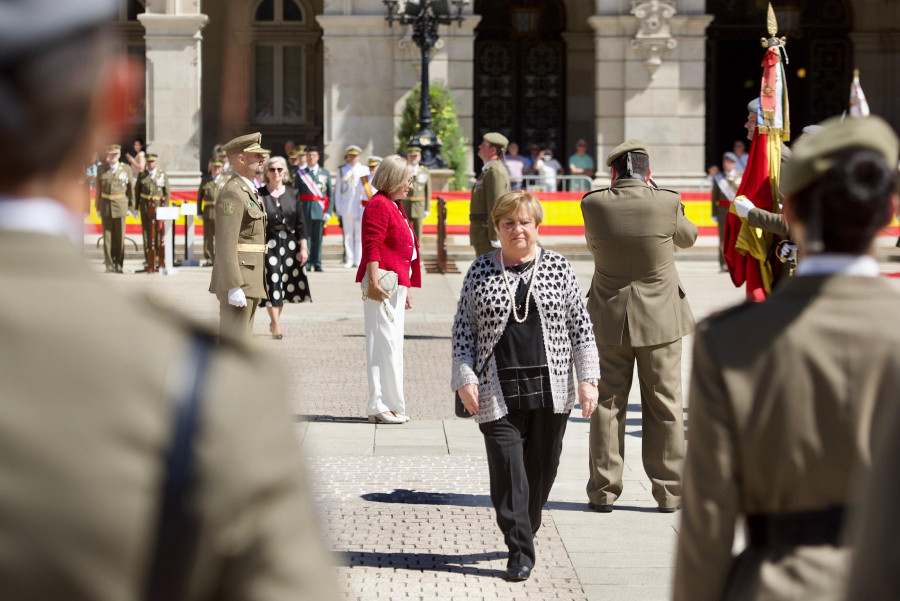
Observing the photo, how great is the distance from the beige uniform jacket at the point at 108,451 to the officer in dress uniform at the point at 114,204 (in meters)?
20.4

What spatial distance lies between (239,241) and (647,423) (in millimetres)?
4716

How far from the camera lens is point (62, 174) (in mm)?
1425

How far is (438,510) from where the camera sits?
284 inches

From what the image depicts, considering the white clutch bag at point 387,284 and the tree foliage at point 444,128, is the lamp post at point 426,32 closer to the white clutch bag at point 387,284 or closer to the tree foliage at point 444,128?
the tree foliage at point 444,128

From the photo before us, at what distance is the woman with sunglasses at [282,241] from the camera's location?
12.5 metres

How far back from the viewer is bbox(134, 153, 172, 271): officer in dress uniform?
21484 millimetres

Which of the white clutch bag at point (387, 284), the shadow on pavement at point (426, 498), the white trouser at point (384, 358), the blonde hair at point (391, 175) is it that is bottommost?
the shadow on pavement at point (426, 498)

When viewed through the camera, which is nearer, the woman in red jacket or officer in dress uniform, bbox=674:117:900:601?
officer in dress uniform, bbox=674:117:900:601

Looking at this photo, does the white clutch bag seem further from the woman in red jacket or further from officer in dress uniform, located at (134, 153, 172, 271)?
officer in dress uniform, located at (134, 153, 172, 271)

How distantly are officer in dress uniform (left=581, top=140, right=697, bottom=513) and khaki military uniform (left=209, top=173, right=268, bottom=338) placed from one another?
370 centimetres

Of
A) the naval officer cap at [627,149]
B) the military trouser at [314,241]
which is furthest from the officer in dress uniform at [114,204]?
the naval officer cap at [627,149]

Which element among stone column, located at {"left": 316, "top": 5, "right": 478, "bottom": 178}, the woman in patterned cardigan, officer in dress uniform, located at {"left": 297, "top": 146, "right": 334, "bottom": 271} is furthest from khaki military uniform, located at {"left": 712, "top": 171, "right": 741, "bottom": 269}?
the woman in patterned cardigan

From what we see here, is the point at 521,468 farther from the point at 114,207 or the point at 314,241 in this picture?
the point at 114,207

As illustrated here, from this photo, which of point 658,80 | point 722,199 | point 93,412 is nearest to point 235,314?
point 93,412
